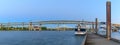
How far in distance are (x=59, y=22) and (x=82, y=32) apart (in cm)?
11586

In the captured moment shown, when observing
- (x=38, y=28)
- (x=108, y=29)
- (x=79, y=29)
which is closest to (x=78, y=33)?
(x=79, y=29)

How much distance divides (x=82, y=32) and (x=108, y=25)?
4433 cm

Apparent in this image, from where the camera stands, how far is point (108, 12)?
34.2m

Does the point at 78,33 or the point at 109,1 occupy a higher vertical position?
the point at 109,1

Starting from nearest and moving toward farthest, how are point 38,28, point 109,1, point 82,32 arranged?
point 109,1
point 82,32
point 38,28

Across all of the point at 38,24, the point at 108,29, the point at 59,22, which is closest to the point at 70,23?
the point at 59,22

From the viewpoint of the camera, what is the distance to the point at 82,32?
7919 cm

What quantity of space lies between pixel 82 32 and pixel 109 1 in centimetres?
4531

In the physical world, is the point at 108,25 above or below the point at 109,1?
below

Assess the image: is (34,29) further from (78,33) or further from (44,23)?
(78,33)

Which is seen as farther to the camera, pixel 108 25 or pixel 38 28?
pixel 38 28

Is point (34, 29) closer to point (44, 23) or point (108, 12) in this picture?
point (44, 23)

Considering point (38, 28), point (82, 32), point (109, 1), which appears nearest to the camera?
point (109, 1)

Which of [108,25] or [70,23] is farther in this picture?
[70,23]
